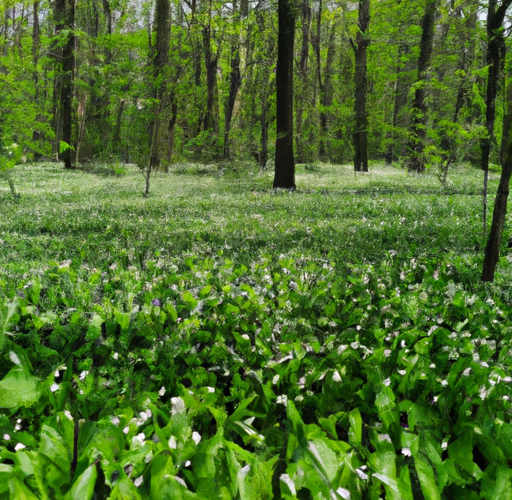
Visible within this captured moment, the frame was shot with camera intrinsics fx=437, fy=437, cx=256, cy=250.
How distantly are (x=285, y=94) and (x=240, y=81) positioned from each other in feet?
30.0

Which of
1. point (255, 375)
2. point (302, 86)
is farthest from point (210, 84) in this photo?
point (255, 375)

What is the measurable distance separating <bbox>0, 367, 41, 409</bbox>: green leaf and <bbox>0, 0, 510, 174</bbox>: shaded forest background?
4.23m

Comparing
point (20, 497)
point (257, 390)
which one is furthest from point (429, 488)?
point (20, 497)

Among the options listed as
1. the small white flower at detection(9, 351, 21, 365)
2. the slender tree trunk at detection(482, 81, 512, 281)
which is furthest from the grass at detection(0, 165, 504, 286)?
the small white flower at detection(9, 351, 21, 365)

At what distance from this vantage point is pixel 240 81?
2045cm

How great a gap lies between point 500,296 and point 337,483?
2505mm

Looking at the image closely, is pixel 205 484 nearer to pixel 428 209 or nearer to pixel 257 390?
pixel 257 390

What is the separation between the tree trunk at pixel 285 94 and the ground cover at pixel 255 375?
26.3 ft

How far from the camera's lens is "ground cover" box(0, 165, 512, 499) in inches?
56.2

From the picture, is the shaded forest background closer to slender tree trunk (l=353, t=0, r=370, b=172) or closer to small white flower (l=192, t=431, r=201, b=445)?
slender tree trunk (l=353, t=0, r=370, b=172)

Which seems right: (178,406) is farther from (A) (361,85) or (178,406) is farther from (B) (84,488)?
(A) (361,85)

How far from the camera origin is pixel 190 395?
74.3 inches

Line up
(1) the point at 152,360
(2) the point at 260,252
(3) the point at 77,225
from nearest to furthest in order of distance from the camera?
1. (1) the point at 152,360
2. (2) the point at 260,252
3. (3) the point at 77,225

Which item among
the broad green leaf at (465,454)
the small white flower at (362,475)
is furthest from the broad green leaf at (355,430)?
the broad green leaf at (465,454)
